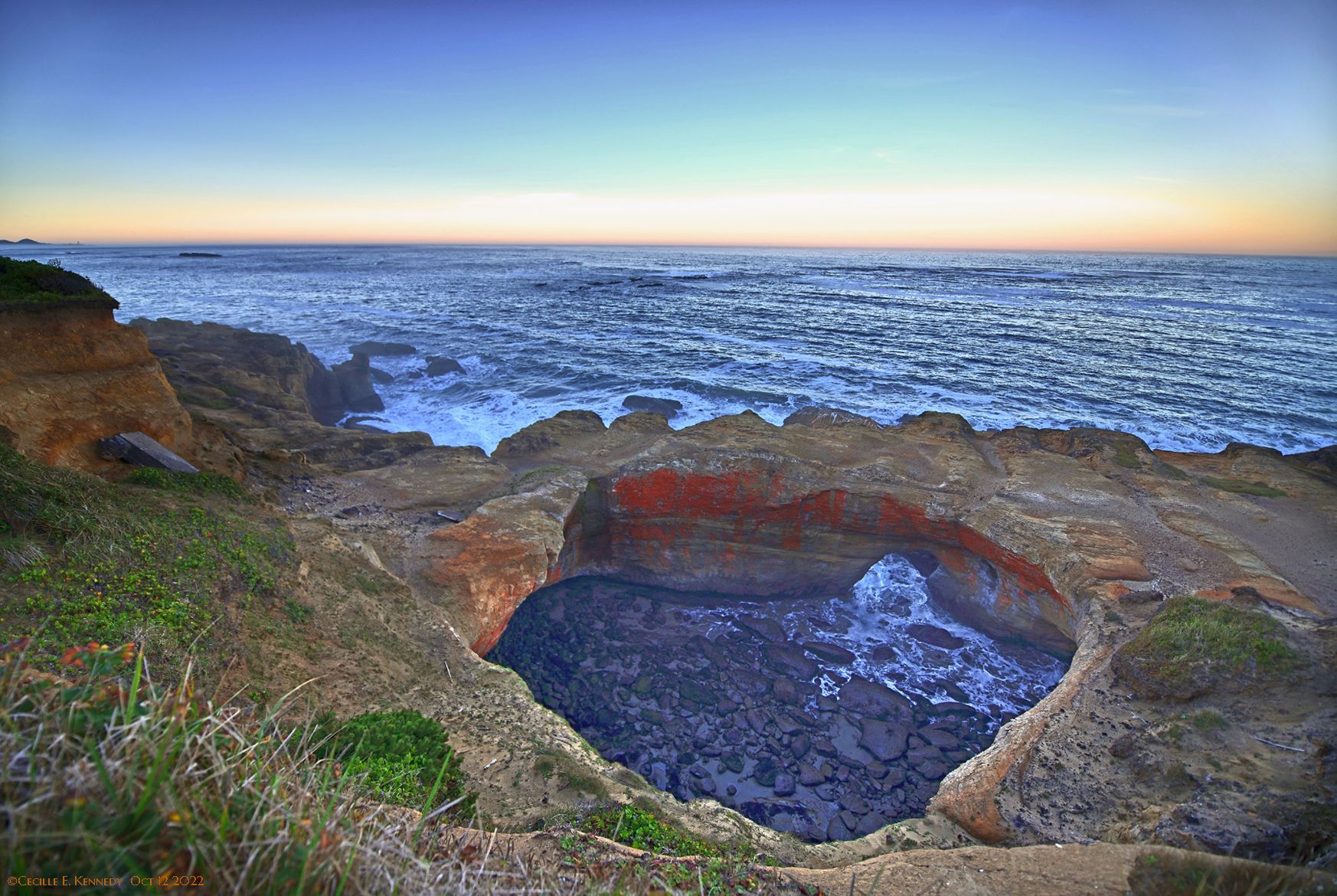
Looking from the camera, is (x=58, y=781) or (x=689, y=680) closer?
(x=58, y=781)

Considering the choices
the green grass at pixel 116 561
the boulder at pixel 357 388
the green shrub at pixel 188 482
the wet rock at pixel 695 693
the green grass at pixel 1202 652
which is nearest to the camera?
the green grass at pixel 116 561

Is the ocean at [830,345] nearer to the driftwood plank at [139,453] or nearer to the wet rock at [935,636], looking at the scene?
the driftwood plank at [139,453]

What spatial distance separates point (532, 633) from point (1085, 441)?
777 inches

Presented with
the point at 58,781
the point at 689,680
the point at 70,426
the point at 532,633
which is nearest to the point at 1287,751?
the point at 689,680

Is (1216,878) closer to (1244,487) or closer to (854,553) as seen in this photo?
(854,553)

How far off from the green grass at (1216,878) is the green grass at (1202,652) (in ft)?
19.5

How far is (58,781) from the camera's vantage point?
2.42 metres

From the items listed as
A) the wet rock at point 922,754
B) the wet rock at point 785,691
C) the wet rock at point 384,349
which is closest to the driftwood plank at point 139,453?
the wet rock at point 785,691

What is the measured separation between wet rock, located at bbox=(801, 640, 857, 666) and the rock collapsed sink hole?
1.9 inches

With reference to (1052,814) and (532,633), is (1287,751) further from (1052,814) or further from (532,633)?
(532,633)

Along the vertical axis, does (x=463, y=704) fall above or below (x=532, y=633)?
above

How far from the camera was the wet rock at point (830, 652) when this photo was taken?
16000 mm

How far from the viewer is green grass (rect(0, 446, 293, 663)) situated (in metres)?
7.19

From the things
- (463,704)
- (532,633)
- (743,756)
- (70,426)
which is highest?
(70,426)
